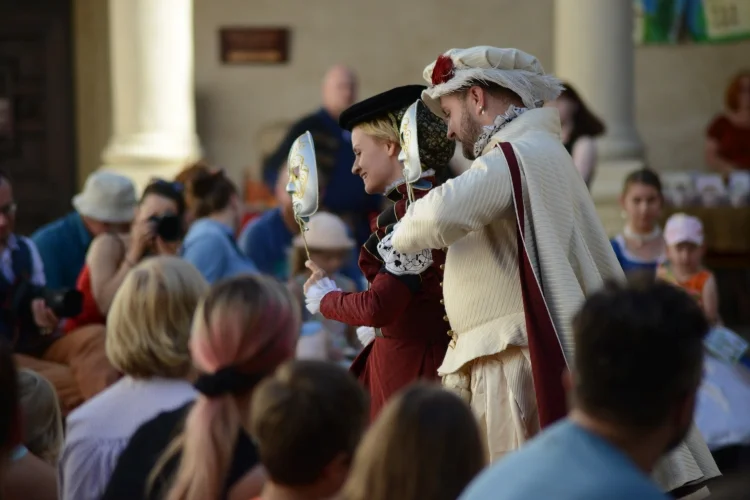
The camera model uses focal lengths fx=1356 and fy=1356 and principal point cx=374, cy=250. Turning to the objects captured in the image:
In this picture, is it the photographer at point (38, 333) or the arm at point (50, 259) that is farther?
the arm at point (50, 259)

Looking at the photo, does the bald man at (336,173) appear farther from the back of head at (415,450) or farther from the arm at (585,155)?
the back of head at (415,450)

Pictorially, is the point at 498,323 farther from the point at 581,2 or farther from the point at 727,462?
the point at 581,2

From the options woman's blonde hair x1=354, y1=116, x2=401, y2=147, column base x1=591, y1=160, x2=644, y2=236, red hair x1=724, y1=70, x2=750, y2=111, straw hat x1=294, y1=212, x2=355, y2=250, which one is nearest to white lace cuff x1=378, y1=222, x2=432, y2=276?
woman's blonde hair x1=354, y1=116, x2=401, y2=147

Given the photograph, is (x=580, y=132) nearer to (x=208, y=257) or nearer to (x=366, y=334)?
(x=208, y=257)

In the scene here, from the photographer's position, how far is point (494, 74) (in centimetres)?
331

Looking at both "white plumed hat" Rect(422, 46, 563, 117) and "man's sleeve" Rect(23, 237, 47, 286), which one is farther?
"man's sleeve" Rect(23, 237, 47, 286)

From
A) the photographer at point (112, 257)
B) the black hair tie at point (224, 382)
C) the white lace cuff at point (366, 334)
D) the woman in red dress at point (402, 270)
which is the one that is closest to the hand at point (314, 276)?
the woman in red dress at point (402, 270)

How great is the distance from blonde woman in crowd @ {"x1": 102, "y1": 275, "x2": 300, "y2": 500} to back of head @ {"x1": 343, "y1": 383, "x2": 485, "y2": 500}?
0.62 metres

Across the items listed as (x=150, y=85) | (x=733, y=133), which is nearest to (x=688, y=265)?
(x=150, y=85)

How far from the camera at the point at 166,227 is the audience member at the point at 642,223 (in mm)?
2120

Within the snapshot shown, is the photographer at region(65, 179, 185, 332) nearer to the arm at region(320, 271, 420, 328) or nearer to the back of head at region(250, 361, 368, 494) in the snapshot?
the arm at region(320, 271, 420, 328)

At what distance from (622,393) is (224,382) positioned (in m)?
0.96

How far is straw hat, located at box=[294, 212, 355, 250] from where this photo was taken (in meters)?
6.00

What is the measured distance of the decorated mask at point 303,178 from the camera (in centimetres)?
370
